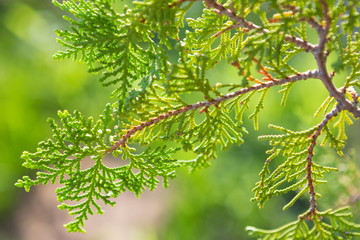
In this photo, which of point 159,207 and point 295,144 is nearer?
point 295,144

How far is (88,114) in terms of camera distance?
414 cm

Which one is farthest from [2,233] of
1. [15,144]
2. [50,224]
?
[15,144]

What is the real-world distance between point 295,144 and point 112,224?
377 cm

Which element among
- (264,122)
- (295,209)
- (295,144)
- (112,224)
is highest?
(264,122)

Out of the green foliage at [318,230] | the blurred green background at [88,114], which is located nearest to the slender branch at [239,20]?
the green foliage at [318,230]

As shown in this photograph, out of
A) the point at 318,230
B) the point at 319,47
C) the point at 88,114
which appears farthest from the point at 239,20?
the point at 88,114

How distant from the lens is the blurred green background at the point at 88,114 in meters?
3.24

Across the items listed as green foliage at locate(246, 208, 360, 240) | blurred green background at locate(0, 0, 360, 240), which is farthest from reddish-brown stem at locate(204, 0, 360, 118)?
blurred green background at locate(0, 0, 360, 240)

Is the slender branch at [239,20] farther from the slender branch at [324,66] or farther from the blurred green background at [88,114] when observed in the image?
the blurred green background at [88,114]

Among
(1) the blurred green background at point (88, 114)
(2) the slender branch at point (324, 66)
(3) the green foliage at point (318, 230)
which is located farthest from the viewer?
(1) the blurred green background at point (88, 114)

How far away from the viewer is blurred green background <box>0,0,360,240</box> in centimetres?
324

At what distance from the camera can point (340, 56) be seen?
57 cm

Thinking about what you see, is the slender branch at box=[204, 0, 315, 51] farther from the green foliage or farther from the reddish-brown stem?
the green foliage

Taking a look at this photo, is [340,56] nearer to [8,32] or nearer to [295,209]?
[295,209]
